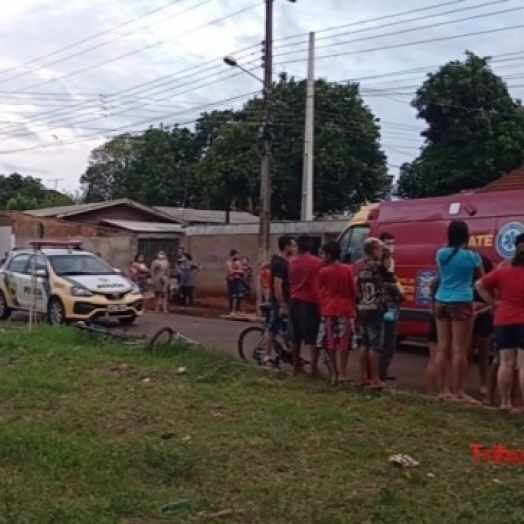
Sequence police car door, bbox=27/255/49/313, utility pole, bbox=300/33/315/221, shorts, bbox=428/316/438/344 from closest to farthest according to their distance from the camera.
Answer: shorts, bbox=428/316/438/344
police car door, bbox=27/255/49/313
utility pole, bbox=300/33/315/221

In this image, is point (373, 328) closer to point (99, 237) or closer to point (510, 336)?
point (510, 336)

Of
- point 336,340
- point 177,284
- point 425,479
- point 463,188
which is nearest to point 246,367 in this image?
point 336,340

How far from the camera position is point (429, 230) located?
548 inches

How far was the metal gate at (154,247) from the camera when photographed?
33438 mm

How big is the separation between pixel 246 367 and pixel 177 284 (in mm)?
16496

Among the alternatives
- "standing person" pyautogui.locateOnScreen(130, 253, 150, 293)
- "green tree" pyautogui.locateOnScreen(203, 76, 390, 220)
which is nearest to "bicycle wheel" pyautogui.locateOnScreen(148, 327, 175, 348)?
"standing person" pyautogui.locateOnScreen(130, 253, 150, 293)

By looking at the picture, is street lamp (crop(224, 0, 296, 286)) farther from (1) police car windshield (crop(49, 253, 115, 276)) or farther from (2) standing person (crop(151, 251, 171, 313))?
(1) police car windshield (crop(49, 253, 115, 276))

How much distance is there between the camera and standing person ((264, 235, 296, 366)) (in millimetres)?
11493

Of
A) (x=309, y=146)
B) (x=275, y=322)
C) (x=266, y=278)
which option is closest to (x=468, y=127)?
(x=309, y=146)

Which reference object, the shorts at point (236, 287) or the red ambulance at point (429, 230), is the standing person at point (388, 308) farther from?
the shorts at point (236, 287)

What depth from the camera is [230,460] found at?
6.77 meters

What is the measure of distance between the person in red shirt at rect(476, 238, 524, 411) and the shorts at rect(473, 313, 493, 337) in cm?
135

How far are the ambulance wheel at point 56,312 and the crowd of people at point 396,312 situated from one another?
8010mm

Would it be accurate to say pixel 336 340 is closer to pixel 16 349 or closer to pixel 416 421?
pixel 416 421
